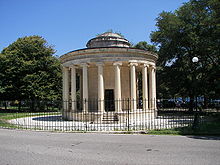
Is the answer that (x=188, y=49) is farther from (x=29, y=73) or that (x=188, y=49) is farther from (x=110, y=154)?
(x=29, y=73)

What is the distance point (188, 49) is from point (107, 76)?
12.6m

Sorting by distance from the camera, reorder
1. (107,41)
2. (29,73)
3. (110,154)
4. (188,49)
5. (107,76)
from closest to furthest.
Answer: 1. (110,154)
2. (107,76)
3. (107,41)
4. (188,49)
5. (29,73)

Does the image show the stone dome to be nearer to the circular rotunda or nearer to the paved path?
the circular rotunda

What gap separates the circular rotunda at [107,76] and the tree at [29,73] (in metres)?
11.6

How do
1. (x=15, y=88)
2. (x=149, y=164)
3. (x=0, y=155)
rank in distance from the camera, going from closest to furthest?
(x=149, y=164) → (x=0, y=155) → (x=15, y=88)

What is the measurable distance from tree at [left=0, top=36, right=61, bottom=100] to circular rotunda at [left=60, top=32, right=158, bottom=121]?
11.6 m

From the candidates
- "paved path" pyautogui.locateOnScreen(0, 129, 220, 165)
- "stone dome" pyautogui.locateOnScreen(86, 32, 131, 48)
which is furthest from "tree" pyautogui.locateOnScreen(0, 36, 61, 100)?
"paved path" pyautogui.locateOnScreen(0, 129, 220, 165)

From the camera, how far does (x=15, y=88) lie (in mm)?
32875

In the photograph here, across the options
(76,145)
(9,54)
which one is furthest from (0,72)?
(76,145)

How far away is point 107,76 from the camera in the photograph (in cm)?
2239

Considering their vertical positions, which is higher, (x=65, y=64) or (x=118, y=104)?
(x=65, y=64)

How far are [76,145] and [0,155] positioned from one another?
121 inches

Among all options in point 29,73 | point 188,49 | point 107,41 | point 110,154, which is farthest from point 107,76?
point 29,73

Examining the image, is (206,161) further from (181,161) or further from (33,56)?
(33,56)
